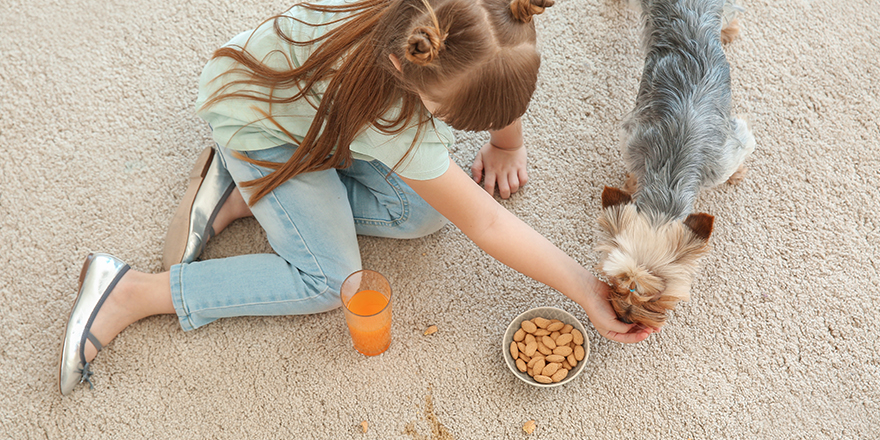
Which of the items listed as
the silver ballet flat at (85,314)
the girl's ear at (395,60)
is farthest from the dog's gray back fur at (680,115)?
the silver ballet flat at (85,314)

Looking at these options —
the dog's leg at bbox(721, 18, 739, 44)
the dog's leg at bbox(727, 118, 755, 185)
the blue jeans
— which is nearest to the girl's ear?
the blue jeans

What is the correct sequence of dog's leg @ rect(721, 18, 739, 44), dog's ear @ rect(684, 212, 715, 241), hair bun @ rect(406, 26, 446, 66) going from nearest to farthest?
1. hair bun @ rect(406, 26, 446, 66)
2. dog's ear @ rect(684, 212, 715, 241)
3. dog's leg @ rect(721, 18, 739, 44)

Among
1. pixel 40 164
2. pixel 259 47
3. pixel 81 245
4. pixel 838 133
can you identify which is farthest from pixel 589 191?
pixel 40 164

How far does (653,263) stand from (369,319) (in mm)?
506

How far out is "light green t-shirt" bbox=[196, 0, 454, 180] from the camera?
3.13 ft

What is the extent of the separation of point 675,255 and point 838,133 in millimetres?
795

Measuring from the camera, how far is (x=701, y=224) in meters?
0.96

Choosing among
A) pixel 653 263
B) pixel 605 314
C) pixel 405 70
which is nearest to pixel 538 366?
pixel 605 314

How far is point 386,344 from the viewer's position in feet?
3.97

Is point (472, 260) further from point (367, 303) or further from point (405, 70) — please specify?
point (405, 70)

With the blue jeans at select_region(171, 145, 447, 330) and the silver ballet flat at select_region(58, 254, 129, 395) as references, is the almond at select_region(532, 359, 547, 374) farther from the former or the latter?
the silver ballet flat at select_region(58, 254, 129, 395)

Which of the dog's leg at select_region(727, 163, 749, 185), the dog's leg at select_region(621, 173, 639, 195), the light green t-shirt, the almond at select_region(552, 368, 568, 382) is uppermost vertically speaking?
the light green t-shirt

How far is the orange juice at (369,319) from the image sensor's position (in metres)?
1.09

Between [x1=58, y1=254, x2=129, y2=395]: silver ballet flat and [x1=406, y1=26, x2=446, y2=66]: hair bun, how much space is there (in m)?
0.86
